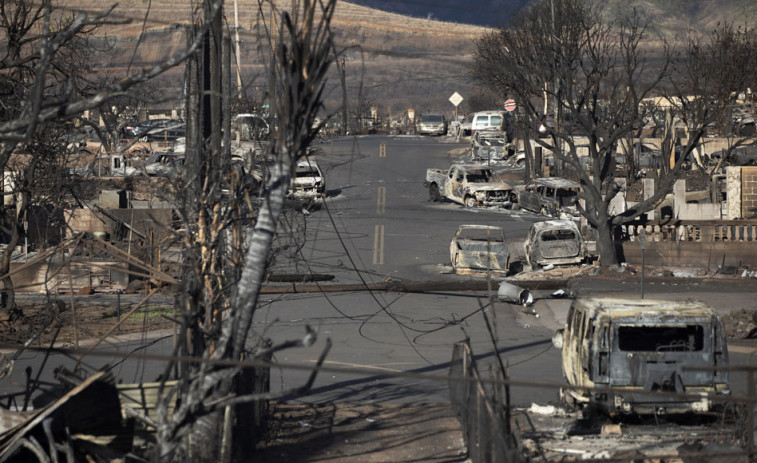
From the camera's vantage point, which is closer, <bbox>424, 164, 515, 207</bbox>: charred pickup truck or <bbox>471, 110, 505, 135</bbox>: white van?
<bbox>424, 164, 515, 207</bbox>: charred pickup truck

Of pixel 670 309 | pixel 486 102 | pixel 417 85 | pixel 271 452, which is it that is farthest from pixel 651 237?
pixel 417 85

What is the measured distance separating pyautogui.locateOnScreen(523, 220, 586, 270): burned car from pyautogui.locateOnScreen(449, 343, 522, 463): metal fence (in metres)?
14.3

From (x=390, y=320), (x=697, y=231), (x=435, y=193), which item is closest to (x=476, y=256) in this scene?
(x=390, y=320)

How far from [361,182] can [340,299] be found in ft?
64.2

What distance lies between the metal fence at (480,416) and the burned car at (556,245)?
14.3m

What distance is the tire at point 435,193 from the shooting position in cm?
3931

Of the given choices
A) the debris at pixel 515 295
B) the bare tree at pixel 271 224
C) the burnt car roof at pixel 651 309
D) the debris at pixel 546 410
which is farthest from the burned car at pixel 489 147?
the bare tree at pixel 271 224

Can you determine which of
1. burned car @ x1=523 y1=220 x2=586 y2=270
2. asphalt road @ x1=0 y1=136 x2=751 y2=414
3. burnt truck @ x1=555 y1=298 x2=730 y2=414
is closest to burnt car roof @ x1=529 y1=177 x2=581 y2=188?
asphalt road @ x1=0 y1=136 x2=751 y2=414

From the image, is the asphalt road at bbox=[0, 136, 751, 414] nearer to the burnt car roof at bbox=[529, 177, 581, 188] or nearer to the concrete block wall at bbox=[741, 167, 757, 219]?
the burnt car roof at bbox=[529, 177, 581, 188]

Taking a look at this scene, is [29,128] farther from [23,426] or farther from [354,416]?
[354,416]

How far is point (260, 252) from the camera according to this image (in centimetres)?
826

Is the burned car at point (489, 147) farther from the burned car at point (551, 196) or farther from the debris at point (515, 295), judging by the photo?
the debris at point (515, 295)

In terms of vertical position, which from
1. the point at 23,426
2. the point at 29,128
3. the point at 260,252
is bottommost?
the point at 23,426

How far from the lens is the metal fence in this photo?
27.5 feet
